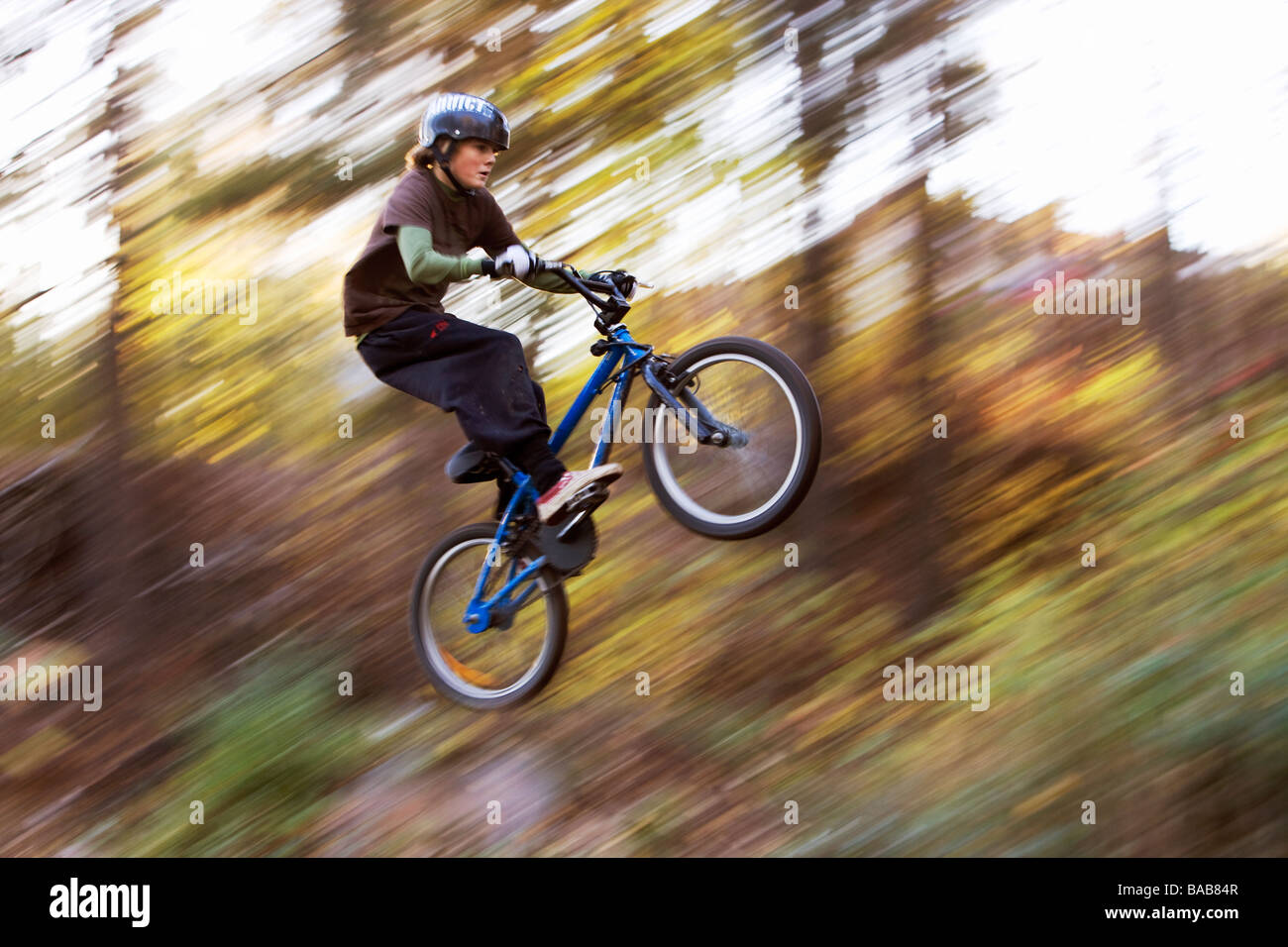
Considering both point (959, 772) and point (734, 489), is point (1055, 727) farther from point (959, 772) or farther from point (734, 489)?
point (734, 489)

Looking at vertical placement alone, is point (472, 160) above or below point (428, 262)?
above

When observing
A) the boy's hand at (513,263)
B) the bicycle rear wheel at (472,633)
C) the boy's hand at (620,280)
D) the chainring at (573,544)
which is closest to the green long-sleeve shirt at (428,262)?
the boy's hand at (513,263)

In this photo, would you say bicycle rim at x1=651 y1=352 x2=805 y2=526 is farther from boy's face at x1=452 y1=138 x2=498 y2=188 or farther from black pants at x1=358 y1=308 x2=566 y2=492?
boy's face at x1=452 y1=138 x2=498 y2=188

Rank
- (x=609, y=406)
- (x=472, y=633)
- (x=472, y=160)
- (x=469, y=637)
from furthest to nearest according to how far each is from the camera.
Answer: (x=469, y=637)
(x=472, y=633)
(x=472, y=160)
(x=609, y=406)

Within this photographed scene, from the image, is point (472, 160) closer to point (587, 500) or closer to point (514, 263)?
point (514, 263)

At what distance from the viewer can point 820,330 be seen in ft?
12.6

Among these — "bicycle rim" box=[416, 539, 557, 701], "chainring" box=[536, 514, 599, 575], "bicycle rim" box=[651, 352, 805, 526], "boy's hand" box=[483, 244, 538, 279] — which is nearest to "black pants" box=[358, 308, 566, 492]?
"chainring" box=[536, 514, 599, 575]

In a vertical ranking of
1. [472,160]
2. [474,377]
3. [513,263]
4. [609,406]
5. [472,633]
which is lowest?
[472,633]

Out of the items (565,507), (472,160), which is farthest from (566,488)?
(472,160)

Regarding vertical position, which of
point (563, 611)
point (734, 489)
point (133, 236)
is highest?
point (133, 236)

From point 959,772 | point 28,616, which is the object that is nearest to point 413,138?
point 28,616

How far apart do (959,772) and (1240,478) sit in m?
1.49

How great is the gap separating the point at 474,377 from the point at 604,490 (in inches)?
21.8

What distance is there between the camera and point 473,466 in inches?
127
